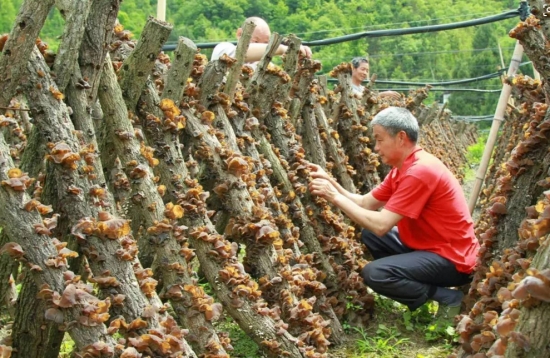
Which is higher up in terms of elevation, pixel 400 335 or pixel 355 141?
pixel 355 141

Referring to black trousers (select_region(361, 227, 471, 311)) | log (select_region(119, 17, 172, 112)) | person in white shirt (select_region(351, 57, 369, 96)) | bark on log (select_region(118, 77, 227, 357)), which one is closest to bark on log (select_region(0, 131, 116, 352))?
bark on log (select_region(118, 77, 227, 357))

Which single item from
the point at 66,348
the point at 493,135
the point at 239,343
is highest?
the point at 493,135

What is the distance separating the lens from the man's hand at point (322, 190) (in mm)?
4398

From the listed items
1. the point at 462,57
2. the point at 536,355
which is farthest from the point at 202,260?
the point at 462,57

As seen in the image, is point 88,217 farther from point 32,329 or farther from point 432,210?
point 432,210

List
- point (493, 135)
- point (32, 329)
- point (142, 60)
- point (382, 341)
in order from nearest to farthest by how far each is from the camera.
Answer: point (32, 329) → point (142, 60) → point (382, 341) → point (493, 135)

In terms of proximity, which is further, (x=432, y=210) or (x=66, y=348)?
(x=432, y=210)

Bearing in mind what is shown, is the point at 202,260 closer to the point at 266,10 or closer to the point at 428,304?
the point at 428,304

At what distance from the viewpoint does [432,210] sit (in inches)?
172

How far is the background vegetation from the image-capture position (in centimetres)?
2289

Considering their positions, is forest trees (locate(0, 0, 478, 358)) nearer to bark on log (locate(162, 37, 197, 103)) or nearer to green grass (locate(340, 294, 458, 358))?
bark on log (locate(162, 37, 197, 103))

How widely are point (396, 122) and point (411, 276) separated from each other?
37.6 inches

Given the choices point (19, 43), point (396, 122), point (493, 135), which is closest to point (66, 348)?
point (19, 43)


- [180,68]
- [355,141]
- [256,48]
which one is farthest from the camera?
[355,141]
